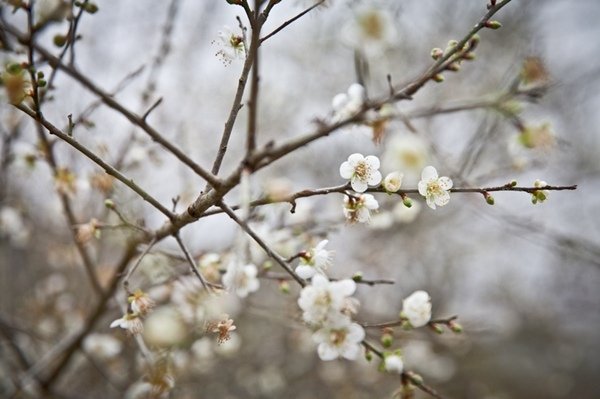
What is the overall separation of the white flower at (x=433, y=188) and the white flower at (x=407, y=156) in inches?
41.5

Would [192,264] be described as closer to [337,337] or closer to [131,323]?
[131,323]

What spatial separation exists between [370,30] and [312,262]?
0.68 meters

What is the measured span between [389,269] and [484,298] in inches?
130

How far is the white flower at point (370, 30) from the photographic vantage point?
1.31 m

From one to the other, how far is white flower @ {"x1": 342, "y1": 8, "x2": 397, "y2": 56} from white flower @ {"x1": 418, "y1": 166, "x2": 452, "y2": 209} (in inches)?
15.3

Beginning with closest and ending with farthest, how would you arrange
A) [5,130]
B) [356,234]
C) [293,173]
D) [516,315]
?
[5,130] → [356,234] → [293,173] → [516,315]

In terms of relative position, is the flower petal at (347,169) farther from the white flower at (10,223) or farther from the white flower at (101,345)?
the white flower at (10,223)

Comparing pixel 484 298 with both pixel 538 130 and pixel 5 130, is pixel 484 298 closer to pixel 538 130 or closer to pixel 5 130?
pixel 538 130

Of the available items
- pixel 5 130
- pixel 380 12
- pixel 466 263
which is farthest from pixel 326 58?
pixel 380 12

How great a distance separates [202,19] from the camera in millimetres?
4539

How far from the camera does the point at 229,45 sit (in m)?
1.33

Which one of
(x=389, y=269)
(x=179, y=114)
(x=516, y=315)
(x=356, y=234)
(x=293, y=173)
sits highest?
(x=179, y=114)

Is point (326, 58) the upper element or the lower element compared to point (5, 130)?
upper

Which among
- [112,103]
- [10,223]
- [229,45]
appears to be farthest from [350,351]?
[10,223]
